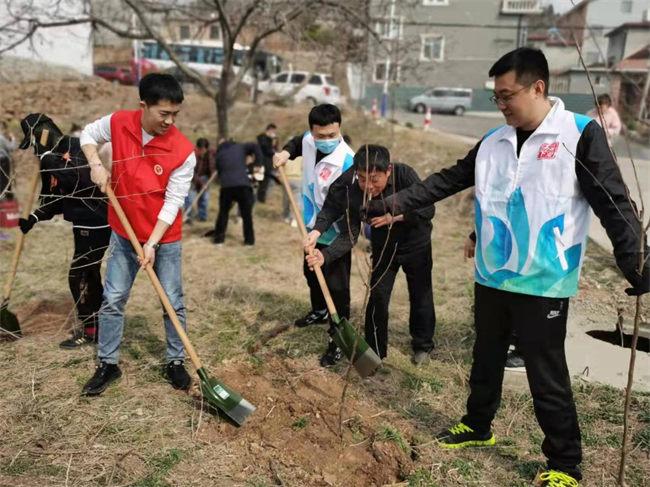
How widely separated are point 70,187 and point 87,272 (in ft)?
1.99

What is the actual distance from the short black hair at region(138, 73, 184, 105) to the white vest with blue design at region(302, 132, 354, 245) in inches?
45.9

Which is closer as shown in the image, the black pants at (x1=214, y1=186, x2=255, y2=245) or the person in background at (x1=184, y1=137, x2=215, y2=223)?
the black pants at (x1=214, y1=186, x2=255, y2=245)

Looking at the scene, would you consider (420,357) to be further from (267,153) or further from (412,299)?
(267,153)

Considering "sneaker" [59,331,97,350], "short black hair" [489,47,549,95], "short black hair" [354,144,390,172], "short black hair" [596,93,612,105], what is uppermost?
"short black hair" [596,93,612,105]

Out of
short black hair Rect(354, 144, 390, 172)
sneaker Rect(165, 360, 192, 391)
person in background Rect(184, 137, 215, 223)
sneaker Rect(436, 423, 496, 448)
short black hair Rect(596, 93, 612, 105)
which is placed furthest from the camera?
person in background Rect(184, 137, 215, 223)

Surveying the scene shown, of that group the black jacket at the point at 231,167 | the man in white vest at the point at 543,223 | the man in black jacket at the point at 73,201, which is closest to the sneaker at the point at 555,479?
the man in white vest at the point at 543,223

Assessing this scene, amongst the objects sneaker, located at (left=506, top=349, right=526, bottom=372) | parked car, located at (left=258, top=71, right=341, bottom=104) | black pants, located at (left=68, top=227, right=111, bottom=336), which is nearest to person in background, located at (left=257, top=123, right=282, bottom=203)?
black pants, located at (left=68, top=227, right=111, bottom=336)

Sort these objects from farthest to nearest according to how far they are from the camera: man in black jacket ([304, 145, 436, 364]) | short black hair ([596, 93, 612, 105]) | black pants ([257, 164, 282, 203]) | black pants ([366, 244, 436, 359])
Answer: black pants ([257, 164, 282, 203]), short black hair ([596, 93, 612, 105]), black pants ([366, 244, 436, 359]), man in black jacket ([304, 145, 436, 364])

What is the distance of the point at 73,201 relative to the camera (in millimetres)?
3631

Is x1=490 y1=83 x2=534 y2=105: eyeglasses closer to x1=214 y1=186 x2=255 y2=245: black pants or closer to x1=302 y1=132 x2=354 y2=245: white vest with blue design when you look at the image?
x1=302 y1=132 x2=354 y2=245: white vest with blue design

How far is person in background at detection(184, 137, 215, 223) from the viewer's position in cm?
834

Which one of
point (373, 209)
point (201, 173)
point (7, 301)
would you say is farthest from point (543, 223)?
point (201, 173)

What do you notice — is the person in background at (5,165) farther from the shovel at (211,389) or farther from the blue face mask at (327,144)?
the blue face mask at (327,144)

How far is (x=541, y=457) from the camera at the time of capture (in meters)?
2.75
